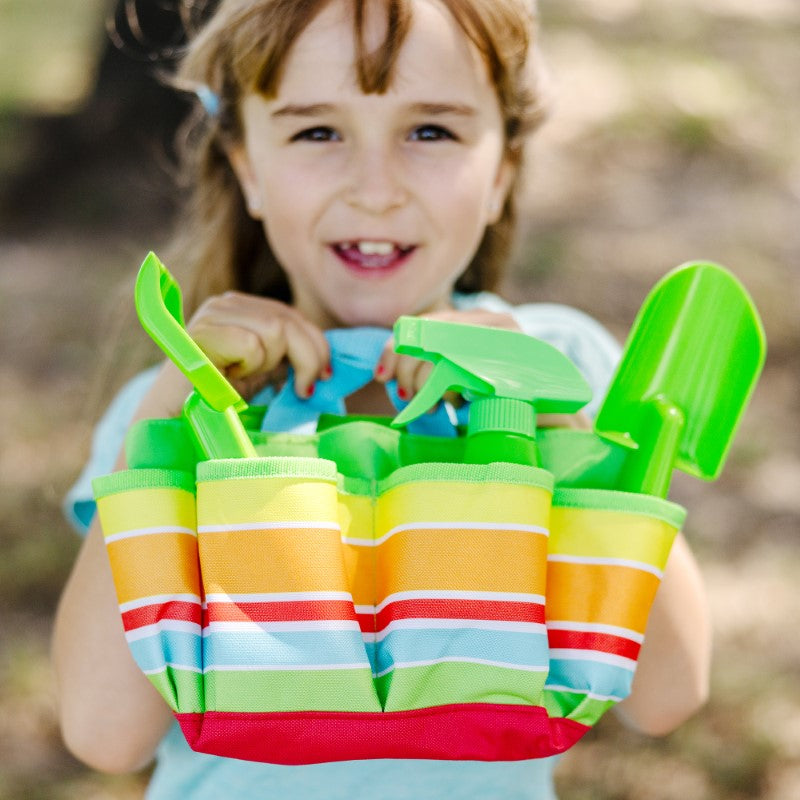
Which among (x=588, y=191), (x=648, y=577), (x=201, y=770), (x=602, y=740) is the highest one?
(x=648, y=577)

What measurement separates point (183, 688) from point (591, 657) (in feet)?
1.02

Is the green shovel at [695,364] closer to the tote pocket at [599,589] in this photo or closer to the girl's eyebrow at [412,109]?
the tote pocket at [599,589]

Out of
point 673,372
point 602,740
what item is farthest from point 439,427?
point 602,740

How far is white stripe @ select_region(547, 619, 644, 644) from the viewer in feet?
2.77

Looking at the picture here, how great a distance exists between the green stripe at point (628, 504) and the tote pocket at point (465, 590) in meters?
0.04

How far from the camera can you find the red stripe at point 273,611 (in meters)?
0.80

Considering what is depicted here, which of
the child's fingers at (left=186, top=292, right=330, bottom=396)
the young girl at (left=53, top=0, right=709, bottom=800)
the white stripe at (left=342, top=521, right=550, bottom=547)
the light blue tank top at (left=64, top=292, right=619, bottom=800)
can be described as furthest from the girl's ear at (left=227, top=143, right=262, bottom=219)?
the white stripe at (left=342, top=521, right=550, bottom=547)

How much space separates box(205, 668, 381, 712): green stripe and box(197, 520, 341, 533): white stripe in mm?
103

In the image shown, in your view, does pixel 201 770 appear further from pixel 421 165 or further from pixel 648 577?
pixel 421 165

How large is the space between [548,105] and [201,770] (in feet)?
2.99

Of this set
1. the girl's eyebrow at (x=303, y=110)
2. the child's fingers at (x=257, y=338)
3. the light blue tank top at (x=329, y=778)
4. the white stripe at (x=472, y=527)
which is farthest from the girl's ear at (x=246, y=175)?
the white stripe at (x=472, y=527)

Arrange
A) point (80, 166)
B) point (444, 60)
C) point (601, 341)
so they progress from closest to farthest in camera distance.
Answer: point (444, 60) < point (601, 341) < point (80, 166)

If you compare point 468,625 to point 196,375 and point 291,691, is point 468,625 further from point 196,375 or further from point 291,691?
point 196,375

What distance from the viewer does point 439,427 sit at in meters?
1.02
